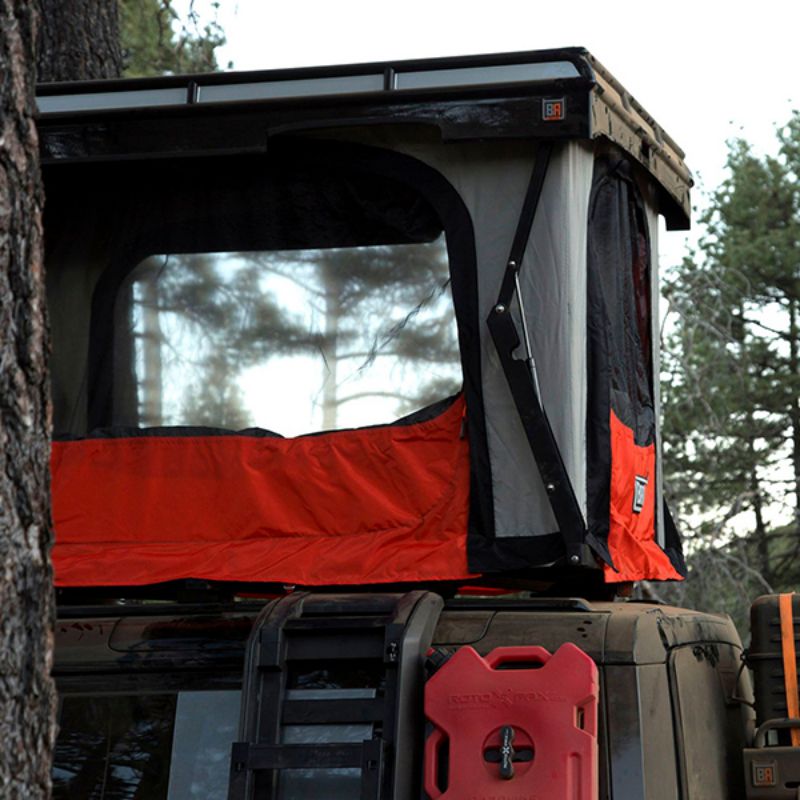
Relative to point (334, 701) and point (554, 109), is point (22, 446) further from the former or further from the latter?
point (554, 109)

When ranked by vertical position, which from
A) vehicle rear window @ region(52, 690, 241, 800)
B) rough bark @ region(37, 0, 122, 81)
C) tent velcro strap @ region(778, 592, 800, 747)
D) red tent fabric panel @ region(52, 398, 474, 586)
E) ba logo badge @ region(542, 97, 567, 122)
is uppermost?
rough bark @ region(37, 0, 122, 81)

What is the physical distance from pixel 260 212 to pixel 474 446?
4.05 ft

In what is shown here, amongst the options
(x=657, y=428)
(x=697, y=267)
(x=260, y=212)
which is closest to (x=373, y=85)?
(x=260, y=212)

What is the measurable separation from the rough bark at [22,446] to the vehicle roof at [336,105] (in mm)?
2241

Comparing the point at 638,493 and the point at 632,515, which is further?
the point at 638,493

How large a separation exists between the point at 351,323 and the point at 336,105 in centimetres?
78

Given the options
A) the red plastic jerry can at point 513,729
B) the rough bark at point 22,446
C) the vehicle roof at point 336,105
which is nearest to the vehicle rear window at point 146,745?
the red plastic jerry can at point 513,729

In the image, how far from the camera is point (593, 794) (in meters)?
3.43

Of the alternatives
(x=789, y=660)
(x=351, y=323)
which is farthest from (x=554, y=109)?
(x=789, y=660)

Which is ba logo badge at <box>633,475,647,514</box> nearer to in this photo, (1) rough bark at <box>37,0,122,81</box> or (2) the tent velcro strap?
(2) the tent velcro strap

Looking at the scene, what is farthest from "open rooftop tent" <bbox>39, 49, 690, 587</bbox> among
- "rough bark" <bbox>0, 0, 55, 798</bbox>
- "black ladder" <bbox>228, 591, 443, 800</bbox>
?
"rough bark" <bbox>0, 0, 55, 798</bbox>

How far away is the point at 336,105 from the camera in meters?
5.15

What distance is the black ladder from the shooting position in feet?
12.0

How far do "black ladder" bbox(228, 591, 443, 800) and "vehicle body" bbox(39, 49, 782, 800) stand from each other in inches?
15.2
